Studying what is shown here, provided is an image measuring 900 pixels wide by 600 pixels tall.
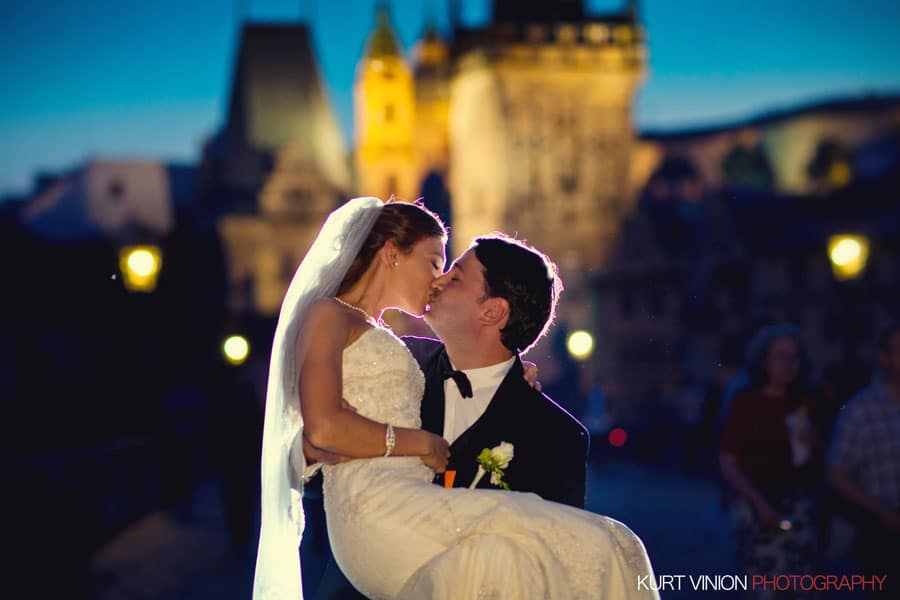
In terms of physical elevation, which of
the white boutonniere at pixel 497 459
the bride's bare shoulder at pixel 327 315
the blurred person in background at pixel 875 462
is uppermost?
the bride's bare shoulder at pixel 327 315

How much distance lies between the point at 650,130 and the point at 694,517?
9509cm

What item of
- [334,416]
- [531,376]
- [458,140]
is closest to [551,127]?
[458,140]

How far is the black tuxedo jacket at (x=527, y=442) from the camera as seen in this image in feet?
13.7

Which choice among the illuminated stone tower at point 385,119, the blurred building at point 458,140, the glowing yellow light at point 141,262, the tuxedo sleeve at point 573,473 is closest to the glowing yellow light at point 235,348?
the glowing yellow light at point 141,262

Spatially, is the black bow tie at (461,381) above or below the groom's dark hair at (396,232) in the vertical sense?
below

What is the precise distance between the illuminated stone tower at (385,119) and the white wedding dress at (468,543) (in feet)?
191

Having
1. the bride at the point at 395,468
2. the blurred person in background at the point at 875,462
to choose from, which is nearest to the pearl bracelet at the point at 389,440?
the bride at the point at 395,468

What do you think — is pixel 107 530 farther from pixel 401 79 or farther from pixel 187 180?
pixel 187 180

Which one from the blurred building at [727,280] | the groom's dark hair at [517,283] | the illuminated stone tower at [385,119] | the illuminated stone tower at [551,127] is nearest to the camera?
the groom's dark hair at [517,283]

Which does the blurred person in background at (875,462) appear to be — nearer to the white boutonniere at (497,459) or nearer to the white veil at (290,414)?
the white boutonniere at (497,459)

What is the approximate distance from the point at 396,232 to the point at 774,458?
325cm

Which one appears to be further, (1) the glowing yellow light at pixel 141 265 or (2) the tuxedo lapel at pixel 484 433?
(1) the glowing yellow light at pixel 141 265

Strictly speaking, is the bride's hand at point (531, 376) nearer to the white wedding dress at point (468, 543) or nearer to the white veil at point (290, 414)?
the white wedding dress at point (468, 543)

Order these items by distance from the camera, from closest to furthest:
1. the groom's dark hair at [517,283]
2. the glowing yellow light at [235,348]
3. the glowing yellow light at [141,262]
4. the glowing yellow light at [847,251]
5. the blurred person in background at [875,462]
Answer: the groom's dark hair at [517,283]
the blurred person in background at [875,462]
the glowing yellow light at [141,262]
the glowing yellow light at [847,251]
the glowing yellow light at [235,348]
